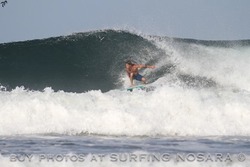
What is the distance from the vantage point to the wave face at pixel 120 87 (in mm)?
10039

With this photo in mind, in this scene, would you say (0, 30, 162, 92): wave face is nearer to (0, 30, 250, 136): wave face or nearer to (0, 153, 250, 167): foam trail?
(0, 30, 250, 136): wave face

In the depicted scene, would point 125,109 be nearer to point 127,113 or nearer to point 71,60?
point 127,113

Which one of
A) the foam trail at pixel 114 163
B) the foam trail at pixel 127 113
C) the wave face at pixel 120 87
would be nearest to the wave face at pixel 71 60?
the wave face at pixel 120 87

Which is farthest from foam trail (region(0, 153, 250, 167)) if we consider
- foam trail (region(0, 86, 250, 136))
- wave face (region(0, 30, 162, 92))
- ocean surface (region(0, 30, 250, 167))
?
wave face (region(0, 30, 162, 92))

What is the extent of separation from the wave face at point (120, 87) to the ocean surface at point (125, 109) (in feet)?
0.10

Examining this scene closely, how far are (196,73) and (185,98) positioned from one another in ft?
31.6

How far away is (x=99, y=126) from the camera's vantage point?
389 inches

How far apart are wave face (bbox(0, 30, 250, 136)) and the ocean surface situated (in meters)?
0.03

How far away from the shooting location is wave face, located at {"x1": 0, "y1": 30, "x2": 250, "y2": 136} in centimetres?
1004

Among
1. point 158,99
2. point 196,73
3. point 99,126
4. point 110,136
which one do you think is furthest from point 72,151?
point 196,73

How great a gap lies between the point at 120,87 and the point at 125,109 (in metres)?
9.78

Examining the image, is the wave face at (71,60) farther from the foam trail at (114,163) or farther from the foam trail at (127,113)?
the foam trail at (114,163)

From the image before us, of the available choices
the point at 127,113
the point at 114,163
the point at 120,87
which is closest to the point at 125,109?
the point at 127,113

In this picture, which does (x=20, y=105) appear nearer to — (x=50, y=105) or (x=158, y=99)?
(x=50, y=105)
